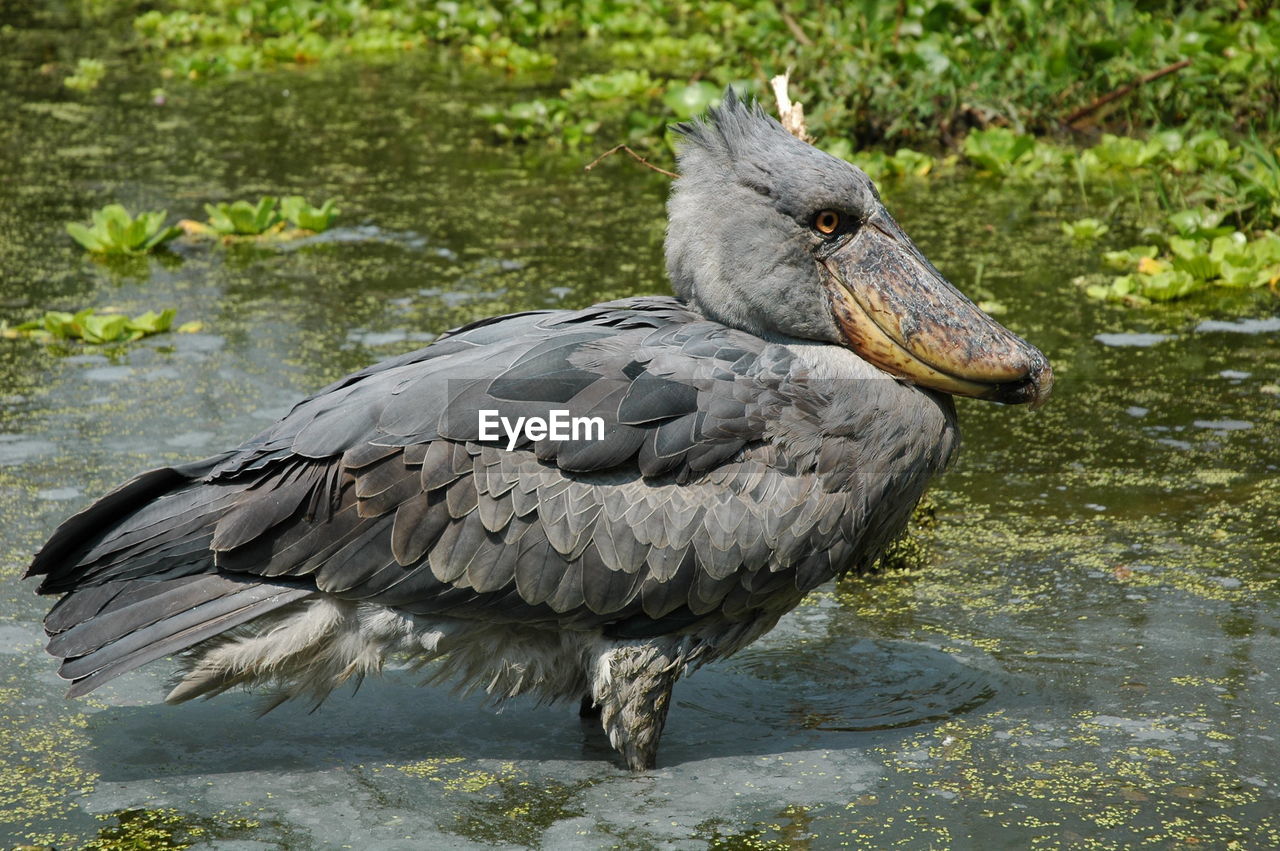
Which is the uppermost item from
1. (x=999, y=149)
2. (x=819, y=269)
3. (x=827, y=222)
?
(x=827, y=222)

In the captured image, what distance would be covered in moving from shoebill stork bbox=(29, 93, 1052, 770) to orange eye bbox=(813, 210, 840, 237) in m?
0.02

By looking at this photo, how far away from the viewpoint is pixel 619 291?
674cm

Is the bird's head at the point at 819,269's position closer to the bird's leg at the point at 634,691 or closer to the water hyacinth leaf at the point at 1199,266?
the bird's leg at the point at 634,691

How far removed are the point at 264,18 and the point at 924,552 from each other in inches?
420

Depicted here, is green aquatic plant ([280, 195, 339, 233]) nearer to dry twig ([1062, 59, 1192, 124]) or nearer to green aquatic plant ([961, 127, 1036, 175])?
green aquatic plant ([961, 127, 1036, 175])

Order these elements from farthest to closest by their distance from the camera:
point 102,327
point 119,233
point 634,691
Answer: point 119,233, point 102,327, point 634,691

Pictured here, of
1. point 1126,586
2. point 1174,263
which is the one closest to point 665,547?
point 1126,586

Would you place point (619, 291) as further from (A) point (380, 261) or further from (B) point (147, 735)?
(B) point (147, 735)

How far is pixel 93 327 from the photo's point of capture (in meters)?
6.32

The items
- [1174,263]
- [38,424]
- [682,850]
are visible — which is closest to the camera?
[682,850]

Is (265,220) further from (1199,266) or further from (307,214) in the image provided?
(1199,266)

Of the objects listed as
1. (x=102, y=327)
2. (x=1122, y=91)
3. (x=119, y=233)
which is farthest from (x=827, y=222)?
(x=1122, y=91)

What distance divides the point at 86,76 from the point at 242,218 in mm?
5235

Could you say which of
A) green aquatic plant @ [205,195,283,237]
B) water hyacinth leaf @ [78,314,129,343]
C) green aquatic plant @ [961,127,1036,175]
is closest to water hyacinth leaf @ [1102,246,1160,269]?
green aquatic plant @ [961,127,1036,175]
